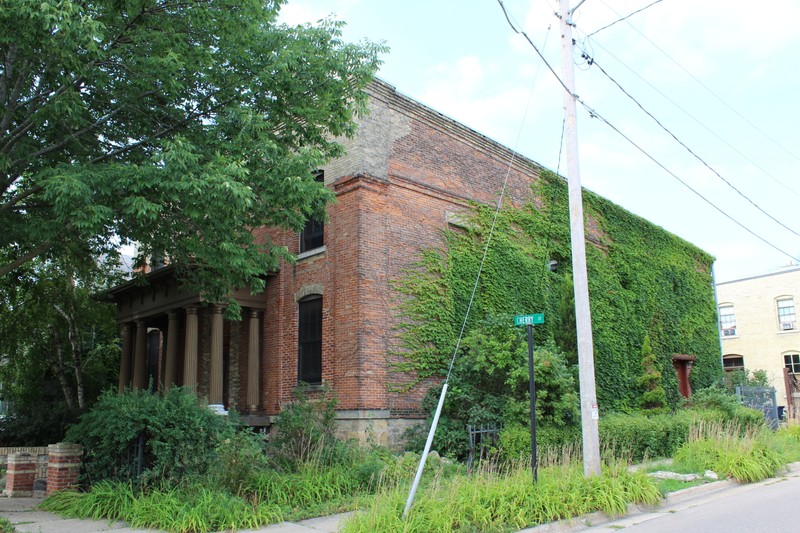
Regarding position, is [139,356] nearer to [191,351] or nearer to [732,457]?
[191,351]

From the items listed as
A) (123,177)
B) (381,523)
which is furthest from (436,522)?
(123,177)

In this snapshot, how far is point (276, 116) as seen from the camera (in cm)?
1216

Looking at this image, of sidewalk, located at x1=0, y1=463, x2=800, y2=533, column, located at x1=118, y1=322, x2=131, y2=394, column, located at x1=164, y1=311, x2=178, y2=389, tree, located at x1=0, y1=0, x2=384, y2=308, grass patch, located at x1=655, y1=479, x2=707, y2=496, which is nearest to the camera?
sidewalk, located at x1=0, y1=463, x2=800, y2=533

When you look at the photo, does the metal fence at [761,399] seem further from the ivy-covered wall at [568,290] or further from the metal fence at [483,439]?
the metal fence at [483,439]

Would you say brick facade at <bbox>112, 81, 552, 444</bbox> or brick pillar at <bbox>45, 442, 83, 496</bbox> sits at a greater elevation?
brick facade at <bbox>112, 81, 552, 444</bbox>

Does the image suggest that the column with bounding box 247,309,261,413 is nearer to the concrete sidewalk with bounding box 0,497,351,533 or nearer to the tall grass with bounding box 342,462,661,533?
the concrete sidewalk with bounding box 0,497,351,533

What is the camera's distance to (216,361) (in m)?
16.3

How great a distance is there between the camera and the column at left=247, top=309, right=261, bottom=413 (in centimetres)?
1712

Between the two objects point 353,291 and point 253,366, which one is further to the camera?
point 253,366

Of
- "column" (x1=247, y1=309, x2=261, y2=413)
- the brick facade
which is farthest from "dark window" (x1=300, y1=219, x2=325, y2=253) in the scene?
"column" (x1=247, y1=309, x2=261, y2=413)

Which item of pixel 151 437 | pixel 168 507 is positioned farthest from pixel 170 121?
pixel 168 507

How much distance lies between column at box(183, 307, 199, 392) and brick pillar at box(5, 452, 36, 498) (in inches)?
162

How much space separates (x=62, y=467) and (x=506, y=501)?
787 centimetres

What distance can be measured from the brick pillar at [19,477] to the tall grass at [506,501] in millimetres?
7822
